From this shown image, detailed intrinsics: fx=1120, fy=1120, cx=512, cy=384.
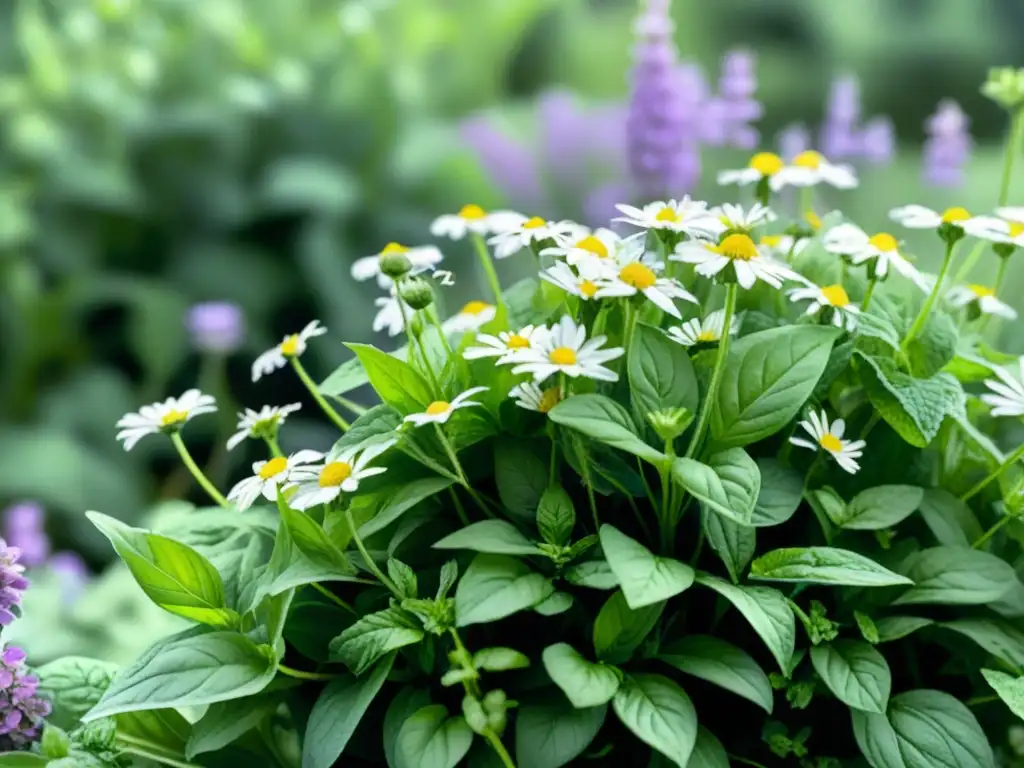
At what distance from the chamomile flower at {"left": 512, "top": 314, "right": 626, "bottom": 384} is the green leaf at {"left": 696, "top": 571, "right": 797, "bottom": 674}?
10 centimetres

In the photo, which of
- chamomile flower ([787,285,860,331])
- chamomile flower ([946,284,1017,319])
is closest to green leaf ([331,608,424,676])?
chamomile flower ([787,285,860,331])

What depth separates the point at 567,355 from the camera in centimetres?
46

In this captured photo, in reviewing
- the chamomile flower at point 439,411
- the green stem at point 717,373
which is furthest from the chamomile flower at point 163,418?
the green stem at point 717,373

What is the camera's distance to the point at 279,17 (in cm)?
197

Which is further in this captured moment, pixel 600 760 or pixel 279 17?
pixel 279 17

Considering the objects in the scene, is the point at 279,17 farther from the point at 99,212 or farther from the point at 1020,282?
the point at 1020,282

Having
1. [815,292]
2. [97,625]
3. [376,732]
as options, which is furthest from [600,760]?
[97,625]

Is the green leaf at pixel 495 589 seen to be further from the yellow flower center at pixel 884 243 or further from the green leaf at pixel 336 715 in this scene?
the yellow flower center at pixel 884 243

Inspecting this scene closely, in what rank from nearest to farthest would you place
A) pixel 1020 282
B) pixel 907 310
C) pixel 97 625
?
pixel 907 310
pixel 97 625
pixel 1020 282

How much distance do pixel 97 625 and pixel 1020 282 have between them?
3.50 ft

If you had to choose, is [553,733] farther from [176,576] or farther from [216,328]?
[216,328]

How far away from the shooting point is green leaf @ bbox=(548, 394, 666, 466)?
44 centimetres

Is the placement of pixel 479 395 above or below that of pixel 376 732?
above

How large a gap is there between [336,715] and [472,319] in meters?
0.20
